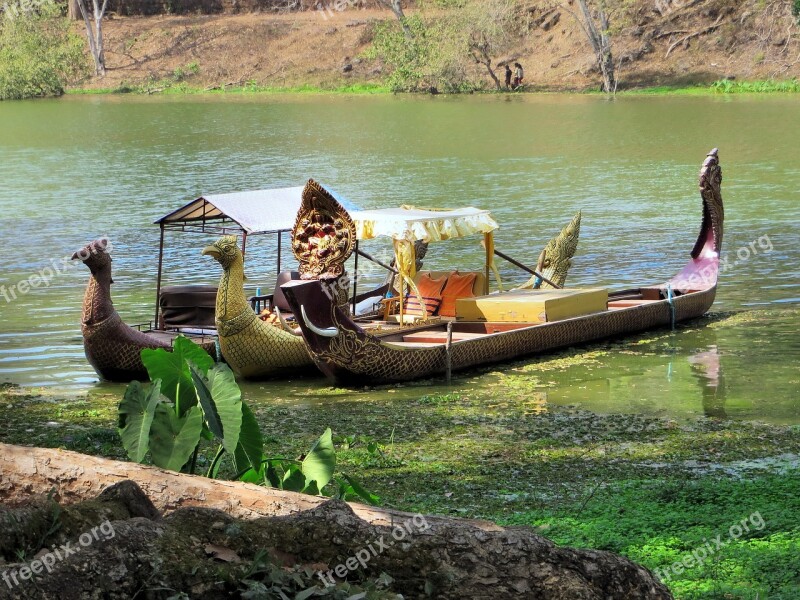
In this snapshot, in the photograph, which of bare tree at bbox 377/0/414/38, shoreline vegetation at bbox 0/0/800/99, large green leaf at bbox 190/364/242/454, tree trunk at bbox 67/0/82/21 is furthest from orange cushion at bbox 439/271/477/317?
tree trunk at bbox 67/0/82/21

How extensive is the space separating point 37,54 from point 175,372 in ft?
238

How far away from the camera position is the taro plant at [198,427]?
6035mm

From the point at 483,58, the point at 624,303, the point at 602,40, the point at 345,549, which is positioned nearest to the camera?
the point at 345,549

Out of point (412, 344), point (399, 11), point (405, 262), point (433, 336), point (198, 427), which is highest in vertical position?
point (399, 11)

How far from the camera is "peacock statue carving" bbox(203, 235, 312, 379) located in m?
12.9

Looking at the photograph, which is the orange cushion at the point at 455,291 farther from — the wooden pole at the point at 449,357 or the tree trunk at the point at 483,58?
the tree trunk at the point at 483,58

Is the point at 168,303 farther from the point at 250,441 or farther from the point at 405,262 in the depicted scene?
the point at 250,441

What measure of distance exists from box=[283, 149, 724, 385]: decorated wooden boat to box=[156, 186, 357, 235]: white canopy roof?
1.87 metres

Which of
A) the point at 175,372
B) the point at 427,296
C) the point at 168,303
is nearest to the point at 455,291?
Answer: the point at 427,296

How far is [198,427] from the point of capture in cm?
612

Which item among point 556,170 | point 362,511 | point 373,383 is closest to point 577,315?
point 373,383

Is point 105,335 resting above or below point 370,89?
above

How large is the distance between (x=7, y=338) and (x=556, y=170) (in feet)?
68.0

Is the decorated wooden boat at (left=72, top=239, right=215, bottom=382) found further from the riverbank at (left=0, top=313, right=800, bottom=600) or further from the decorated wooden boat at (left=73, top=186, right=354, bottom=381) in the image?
the riverbank at (left=0, top=313, right=800, bottom=600)
